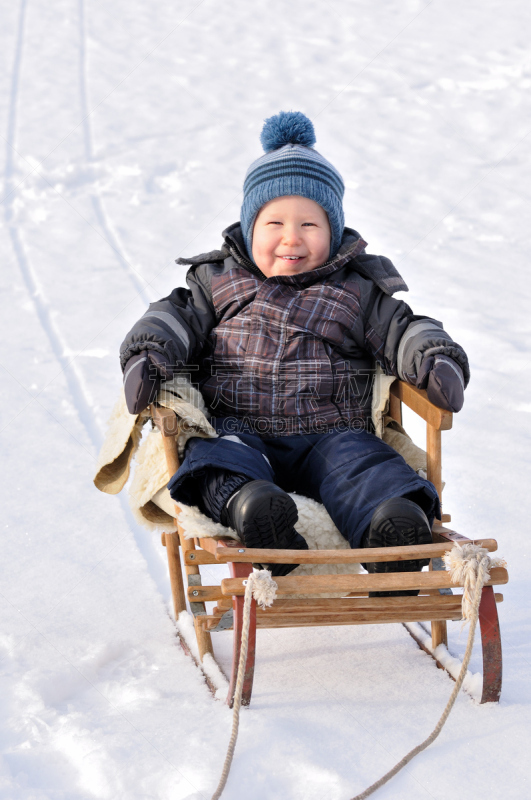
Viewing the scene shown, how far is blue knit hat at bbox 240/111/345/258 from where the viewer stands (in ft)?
7.62

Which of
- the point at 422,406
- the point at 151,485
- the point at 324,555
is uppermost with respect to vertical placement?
the point at 422,406

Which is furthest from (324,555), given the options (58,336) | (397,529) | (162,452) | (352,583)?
(58,336)

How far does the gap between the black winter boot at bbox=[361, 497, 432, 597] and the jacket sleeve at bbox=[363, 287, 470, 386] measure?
418 millimetres

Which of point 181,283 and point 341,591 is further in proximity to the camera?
point 181,283

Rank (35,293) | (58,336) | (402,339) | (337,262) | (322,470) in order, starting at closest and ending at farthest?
(322,470)
(402,339)
(337,262)
(58,336)
(35,293)

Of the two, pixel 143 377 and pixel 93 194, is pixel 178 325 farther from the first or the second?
pixel 93 194

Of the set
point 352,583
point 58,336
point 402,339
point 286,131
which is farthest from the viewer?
point 58,336

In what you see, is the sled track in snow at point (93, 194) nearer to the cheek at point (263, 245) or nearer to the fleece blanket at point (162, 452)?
the cheek at point (263, 245)

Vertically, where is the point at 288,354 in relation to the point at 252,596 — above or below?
above

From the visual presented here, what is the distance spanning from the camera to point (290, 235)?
231 cm

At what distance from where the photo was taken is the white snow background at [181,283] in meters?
1.77

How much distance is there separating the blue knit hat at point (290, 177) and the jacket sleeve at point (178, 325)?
0.20m

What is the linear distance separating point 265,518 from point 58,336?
3240 mm

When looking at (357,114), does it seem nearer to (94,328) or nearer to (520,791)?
(94,328)
